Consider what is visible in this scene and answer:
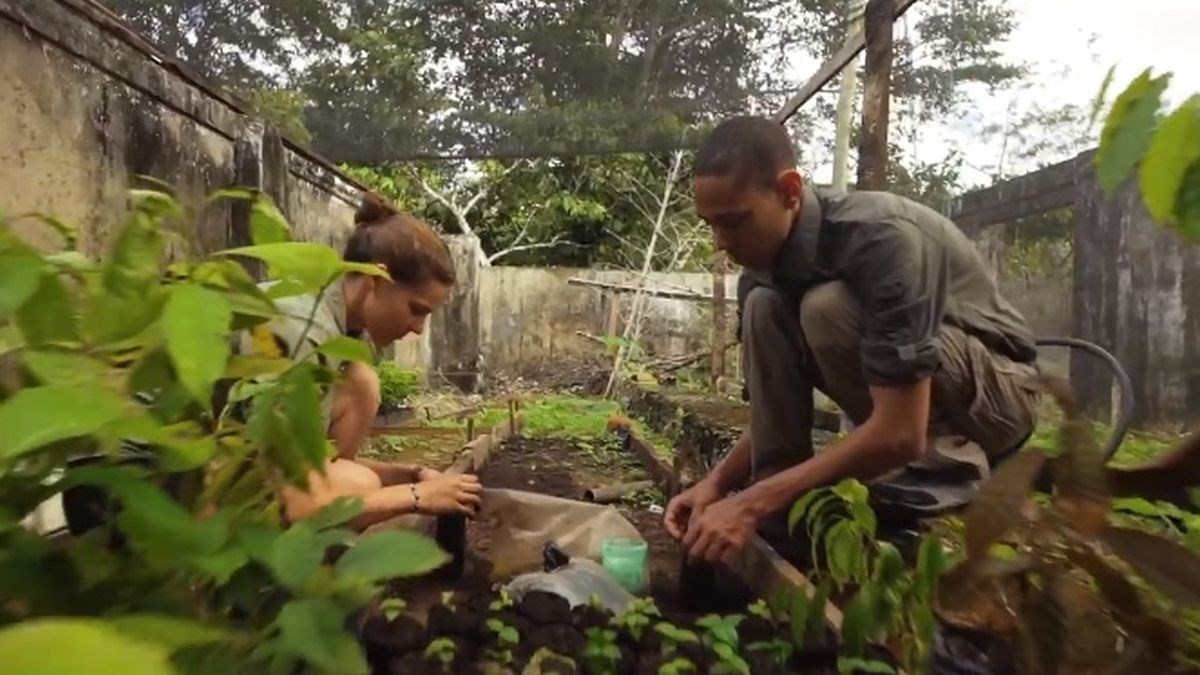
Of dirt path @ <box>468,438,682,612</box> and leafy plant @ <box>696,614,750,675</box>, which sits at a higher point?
leafy plant @ <box>696,614,750,675</box>

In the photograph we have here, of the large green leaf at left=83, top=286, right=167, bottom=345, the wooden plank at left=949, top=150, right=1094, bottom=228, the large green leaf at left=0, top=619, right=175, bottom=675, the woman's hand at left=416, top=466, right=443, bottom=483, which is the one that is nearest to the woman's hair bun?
the woman's hand at left=416, top=466, right=443, bottom=483

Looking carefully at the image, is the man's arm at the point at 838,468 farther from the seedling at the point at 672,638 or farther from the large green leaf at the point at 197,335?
the large green leaf at the point at 197,335

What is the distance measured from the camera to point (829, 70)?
5.46 metres

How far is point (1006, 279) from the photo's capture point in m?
5.30

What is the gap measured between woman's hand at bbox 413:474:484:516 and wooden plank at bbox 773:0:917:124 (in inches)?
117

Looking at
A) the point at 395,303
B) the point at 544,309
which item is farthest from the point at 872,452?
the point at 544,309

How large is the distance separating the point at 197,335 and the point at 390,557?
0.18 meters

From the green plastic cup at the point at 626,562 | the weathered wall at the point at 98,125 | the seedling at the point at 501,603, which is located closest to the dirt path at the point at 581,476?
the green plastic cup at the point at 626,562

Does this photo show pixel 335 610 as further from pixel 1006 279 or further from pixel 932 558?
pixel 1006 279

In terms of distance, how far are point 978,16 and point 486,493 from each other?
389 centimetres

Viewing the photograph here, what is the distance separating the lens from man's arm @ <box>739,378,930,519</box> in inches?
93.3

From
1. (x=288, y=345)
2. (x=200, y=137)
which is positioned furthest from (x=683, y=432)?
(x=288, y=345)

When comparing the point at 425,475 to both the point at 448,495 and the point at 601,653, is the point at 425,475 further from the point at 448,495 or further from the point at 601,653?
the point at 601,653

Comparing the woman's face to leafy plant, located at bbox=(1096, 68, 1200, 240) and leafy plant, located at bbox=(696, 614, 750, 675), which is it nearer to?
leafy plant, located at bbox=(696, 614, 750, 675)
